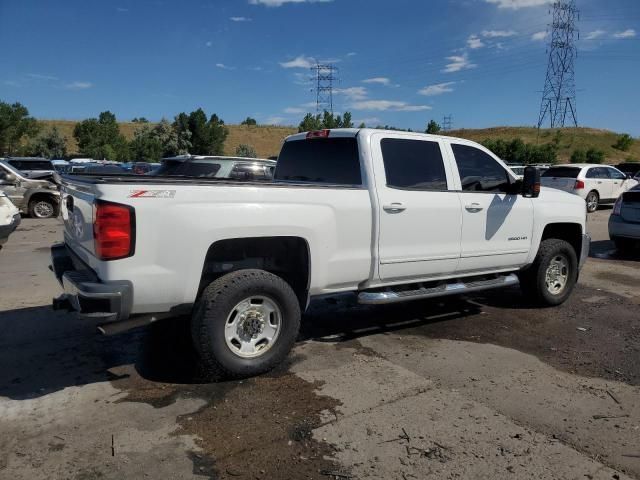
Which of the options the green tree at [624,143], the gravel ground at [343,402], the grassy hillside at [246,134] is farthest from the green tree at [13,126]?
the green tree at [624,143]

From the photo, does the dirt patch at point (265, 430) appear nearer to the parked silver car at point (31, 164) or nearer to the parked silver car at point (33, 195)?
the parked silver car at point (33, 195)

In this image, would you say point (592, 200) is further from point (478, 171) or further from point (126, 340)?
point (126, 340)

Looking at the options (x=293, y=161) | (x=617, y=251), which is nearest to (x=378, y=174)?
(x=293, y=161)

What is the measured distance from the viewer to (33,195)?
1573 cm

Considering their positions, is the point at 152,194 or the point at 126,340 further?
the point at 126,340

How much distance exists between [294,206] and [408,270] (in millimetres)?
1402

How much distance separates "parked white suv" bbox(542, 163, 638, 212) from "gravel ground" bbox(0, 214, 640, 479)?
13754 millimetres

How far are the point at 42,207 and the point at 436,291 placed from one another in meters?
14.4

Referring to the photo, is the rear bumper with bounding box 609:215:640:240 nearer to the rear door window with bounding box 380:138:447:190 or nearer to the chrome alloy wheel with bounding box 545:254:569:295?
the chrome alloy wheel with bounding box 545:254:569:295

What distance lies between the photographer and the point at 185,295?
12.7 ft

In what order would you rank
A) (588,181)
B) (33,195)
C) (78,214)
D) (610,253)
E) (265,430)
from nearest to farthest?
(265,430) < (78,214) < (610,253) < (33,195) < (588,181)

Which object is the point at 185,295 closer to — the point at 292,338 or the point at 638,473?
the point at 292,338

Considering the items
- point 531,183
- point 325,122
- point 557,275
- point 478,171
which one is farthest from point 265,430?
point 325,122

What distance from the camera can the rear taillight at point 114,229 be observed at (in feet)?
11.6
